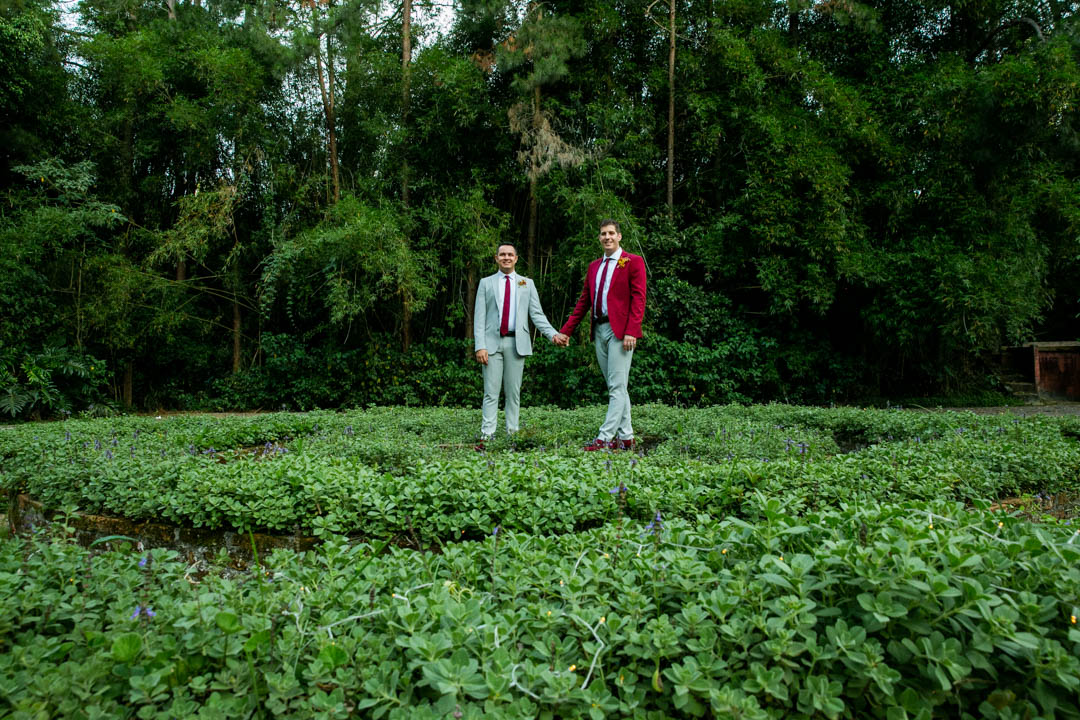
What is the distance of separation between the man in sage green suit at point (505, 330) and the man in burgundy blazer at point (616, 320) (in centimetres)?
50

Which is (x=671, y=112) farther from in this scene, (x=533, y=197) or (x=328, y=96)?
(x=328, y=96)

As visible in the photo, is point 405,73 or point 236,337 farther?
point 236,337

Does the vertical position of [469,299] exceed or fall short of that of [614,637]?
it exceeds it

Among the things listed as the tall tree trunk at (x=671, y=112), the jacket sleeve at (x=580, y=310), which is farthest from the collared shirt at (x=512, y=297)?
the tall tree trunk at (x=671, y=112)

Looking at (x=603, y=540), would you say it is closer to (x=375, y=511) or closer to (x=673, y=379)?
(x=375, y=511)

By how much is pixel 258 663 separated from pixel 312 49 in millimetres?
10968

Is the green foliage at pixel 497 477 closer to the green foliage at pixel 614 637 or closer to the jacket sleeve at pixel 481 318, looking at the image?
the green foliage at pixel 614 637

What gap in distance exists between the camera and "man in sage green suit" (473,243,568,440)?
5332 mm

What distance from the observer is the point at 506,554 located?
1936 millimetres

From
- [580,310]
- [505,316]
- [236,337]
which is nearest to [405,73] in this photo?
[236,337]

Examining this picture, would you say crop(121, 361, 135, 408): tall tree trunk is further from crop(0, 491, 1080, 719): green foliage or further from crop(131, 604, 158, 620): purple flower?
crop(131, 604, 158, 620): purple flower

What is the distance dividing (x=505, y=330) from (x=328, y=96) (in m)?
7.62

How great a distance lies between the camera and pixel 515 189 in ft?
35.3

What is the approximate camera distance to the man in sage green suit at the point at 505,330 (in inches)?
210
